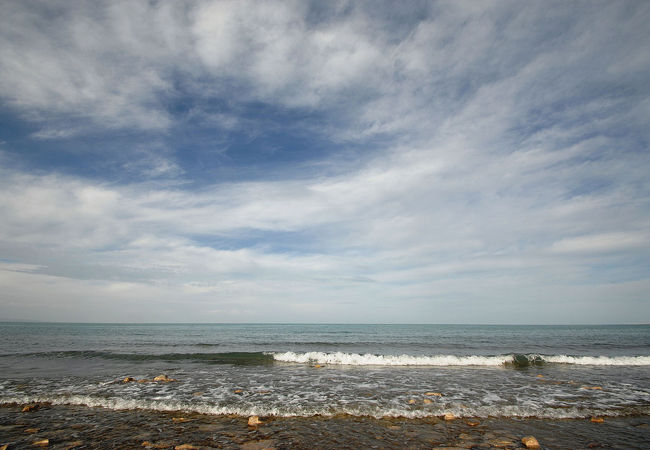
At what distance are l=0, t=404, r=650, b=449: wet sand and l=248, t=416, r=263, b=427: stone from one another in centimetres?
11

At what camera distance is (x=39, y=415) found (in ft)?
30.0

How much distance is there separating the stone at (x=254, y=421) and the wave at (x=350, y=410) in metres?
0.74

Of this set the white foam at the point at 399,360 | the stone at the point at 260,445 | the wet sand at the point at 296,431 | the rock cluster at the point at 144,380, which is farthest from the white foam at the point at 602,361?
the rock cluster at the point at 144,380

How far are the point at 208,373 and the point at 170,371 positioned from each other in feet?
7.95

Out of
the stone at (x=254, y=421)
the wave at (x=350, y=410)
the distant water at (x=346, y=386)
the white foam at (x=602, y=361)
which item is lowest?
the white foam at (x=602, y=361)

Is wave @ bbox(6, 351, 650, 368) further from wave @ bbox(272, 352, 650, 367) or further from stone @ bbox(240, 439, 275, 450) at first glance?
stone @ bbox(240, 439, 275, 450)

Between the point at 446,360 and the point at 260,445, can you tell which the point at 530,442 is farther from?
the point at 446,360

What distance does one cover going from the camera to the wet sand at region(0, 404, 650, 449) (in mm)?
6855

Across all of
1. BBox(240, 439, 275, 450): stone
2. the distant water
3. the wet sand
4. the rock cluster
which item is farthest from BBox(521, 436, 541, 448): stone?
the rock cluster

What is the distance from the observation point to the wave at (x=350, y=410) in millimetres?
9211

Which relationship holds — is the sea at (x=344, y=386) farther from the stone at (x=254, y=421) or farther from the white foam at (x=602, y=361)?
the stone at (x=254, y=421)

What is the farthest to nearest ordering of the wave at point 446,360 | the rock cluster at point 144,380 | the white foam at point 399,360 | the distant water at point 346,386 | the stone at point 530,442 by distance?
the wave at point 446,360 → the white foam at point 399,360 → the rock cluster at point 144,380 → the distant water at point 346,386 → the stone at point 530,442

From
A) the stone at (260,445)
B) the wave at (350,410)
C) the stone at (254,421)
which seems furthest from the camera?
the wave at (350,410)

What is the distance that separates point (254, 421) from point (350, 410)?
3.00 m
